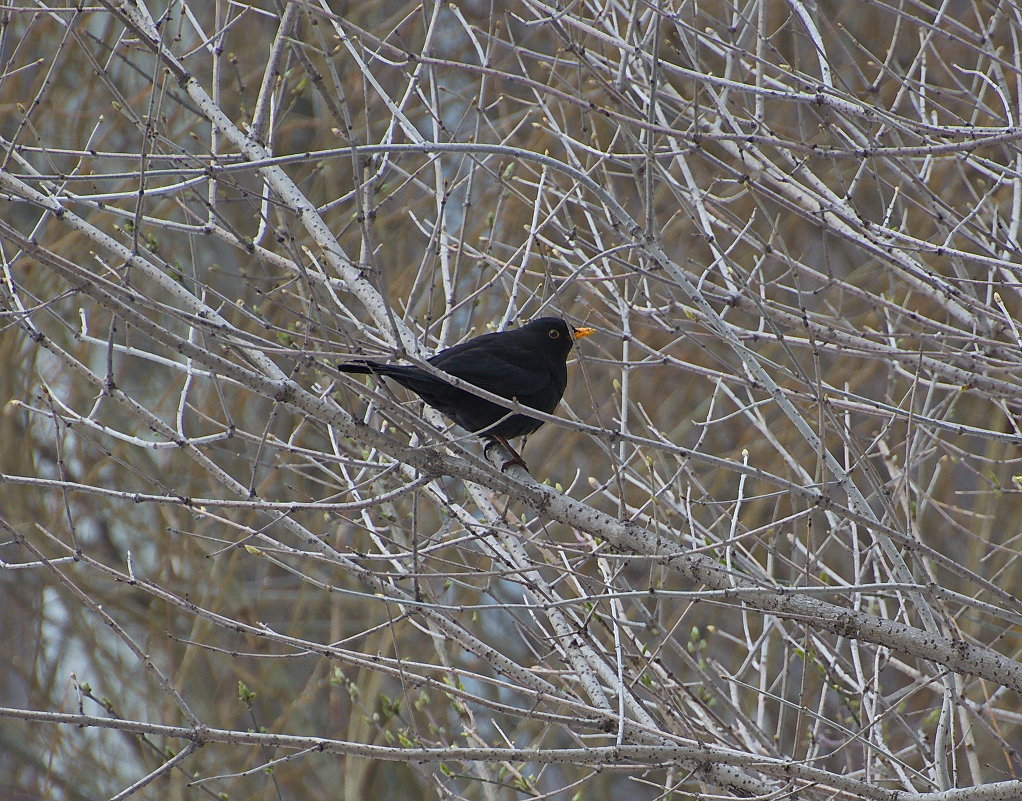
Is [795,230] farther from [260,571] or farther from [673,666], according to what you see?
[260,571]

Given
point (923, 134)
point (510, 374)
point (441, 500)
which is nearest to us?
point (923, 134)

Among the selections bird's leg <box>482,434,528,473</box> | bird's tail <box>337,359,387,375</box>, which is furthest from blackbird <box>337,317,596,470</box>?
bird's tail <box>337,359,387,375</box>

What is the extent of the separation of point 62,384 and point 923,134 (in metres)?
7.27

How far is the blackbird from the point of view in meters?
4.50

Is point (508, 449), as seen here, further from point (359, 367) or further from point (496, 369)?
point (359, 367)

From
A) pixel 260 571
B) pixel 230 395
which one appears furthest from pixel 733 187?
pixel 260 571

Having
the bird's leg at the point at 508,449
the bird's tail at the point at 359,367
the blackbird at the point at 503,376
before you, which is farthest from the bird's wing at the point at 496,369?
the bird's tail at the point at 359,367

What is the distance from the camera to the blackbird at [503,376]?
4504 mm

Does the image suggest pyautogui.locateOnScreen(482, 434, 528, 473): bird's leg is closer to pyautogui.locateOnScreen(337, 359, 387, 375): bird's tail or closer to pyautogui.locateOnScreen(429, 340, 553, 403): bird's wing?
pyautogui.locateOnScreen(429, 340, 553, 403): bird's wing

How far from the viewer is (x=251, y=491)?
3377mm

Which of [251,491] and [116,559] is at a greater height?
[251,491]

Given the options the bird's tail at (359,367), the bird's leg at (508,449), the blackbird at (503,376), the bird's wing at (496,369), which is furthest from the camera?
the bird's wing at (496,369)

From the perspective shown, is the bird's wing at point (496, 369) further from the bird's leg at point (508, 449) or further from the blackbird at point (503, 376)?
the bird's leg at point (508, 449)

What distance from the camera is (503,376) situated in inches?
195
